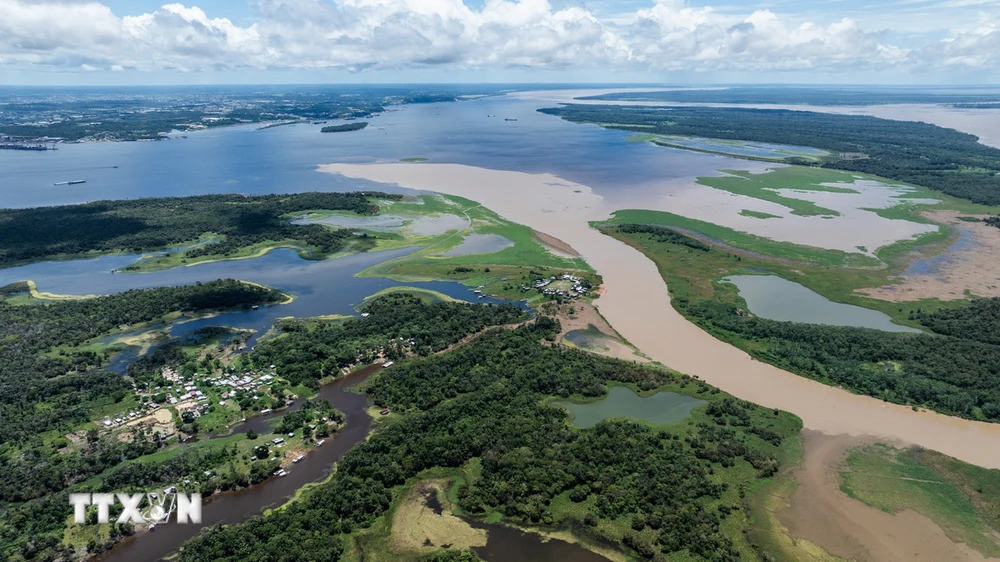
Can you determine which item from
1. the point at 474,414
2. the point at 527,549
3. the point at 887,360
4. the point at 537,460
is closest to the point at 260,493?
the point at 474,414

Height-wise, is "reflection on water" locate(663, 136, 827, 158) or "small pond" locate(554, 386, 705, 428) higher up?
"reflection on water" locate(663, 136, 827, 158)

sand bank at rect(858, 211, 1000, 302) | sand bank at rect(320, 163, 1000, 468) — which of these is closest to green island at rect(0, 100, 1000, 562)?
sand bank at rect(320, 163, 1000, 468)

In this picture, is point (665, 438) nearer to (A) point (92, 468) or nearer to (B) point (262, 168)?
(A) point (92, 468)

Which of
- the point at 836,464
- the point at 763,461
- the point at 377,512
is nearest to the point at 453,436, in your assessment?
the point at 377,512

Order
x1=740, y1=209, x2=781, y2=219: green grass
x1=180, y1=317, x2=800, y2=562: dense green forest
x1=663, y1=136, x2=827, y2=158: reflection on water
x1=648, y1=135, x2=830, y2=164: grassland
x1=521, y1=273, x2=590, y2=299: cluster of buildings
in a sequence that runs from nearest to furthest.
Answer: x1=180, y1=317, x2=800, y2=562: dense green forest < x1=521, y1=273, x2=590, y2=299: cluster of buildings < x1=740, y1=209, x2=781, y2=219: green grass < x1=648, y1=135, x2=830, y2=164: grassland < x1=663, y1=136, x2=827, y2=158: reflection on water

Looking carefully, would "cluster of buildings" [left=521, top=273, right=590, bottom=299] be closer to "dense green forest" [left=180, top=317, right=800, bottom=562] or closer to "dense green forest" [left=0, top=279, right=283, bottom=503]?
"dense green forest" [left=180, top=317, right=800, bottom=562]

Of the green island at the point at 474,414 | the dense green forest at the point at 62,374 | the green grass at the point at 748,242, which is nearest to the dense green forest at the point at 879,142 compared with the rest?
the green grass at the point at 748,242

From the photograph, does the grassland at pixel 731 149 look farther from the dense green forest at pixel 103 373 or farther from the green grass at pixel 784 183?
the dense green forest at pixel 103 373
